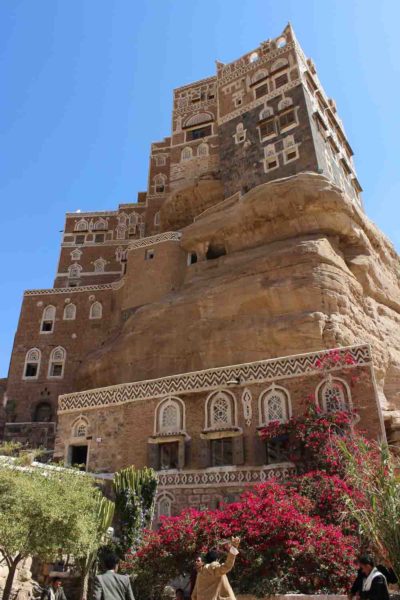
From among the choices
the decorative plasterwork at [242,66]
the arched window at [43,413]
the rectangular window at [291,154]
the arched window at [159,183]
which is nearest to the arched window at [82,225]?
the arched window at [159,183]

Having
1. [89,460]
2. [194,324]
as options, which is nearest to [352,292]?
[194,324]

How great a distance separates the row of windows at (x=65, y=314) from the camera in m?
31.6

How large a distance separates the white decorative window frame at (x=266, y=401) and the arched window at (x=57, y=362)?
17.5m

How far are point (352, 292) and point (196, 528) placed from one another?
13537mm

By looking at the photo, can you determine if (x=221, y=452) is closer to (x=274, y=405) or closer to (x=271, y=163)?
(x=274, y=405)

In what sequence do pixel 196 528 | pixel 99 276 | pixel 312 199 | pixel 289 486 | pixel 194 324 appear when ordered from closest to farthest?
pixel 196 528, pixel 289 486, pixel 194 324, pixel 312 199, pixel 99 276

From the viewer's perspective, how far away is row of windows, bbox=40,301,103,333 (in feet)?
104

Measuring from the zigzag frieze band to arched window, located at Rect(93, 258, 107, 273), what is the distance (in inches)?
915

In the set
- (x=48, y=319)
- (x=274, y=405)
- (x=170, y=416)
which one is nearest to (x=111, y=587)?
(x=274, y=405)

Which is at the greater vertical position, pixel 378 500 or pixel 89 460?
pixel 89 460

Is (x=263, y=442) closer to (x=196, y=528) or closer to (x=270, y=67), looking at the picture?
(x=196, y=528)

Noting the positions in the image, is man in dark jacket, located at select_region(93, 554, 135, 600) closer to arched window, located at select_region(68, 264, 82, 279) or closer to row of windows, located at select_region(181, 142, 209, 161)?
row of windows, located at select_region(181, 142, 209, 161)

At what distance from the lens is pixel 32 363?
30.5 metres

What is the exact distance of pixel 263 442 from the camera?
1484 cm
